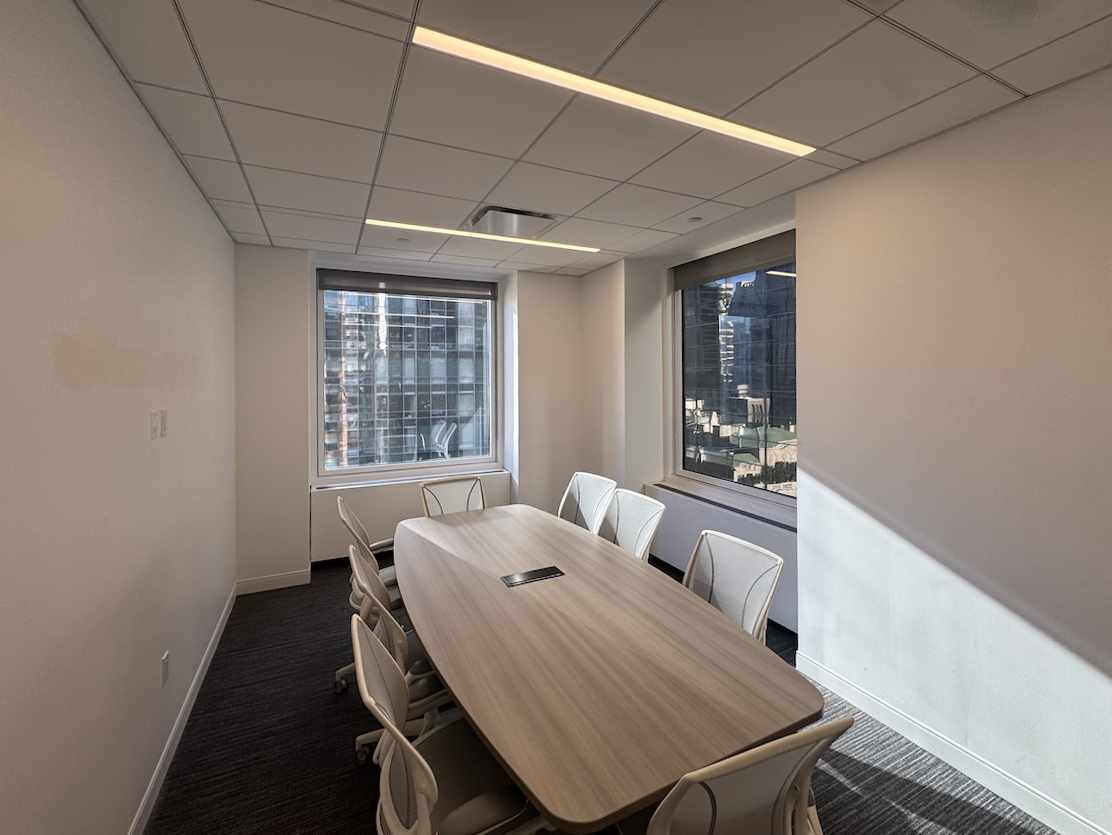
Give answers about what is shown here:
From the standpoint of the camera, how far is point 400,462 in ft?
16.0

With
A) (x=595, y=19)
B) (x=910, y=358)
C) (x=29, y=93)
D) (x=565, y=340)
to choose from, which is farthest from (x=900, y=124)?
(x=565, y=340)

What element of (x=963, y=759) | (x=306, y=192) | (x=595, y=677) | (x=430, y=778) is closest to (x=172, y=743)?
(x=430, y=778)

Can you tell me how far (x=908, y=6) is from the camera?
1349 mm

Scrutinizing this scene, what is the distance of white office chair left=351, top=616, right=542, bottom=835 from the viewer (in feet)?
3.69

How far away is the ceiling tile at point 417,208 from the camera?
272cm

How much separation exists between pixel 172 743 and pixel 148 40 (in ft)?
8.82

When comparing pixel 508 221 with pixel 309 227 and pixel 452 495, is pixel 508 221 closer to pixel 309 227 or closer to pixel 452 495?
pixel 309 227

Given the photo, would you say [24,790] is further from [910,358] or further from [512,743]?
[910,358]

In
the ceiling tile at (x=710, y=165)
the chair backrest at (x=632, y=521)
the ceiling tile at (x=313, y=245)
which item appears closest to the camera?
the ceiling tile at (x=710, y=165)

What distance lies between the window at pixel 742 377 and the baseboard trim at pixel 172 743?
350 cm

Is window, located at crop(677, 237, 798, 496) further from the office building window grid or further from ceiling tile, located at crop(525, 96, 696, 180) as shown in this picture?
the office building window grid

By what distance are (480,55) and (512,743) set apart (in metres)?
2.03

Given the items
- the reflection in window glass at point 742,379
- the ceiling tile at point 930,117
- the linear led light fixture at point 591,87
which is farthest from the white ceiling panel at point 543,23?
the reflection in window glass at point 742,379

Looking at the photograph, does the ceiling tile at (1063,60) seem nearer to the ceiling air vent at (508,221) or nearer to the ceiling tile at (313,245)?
the ceiling air vent at (508,221)
